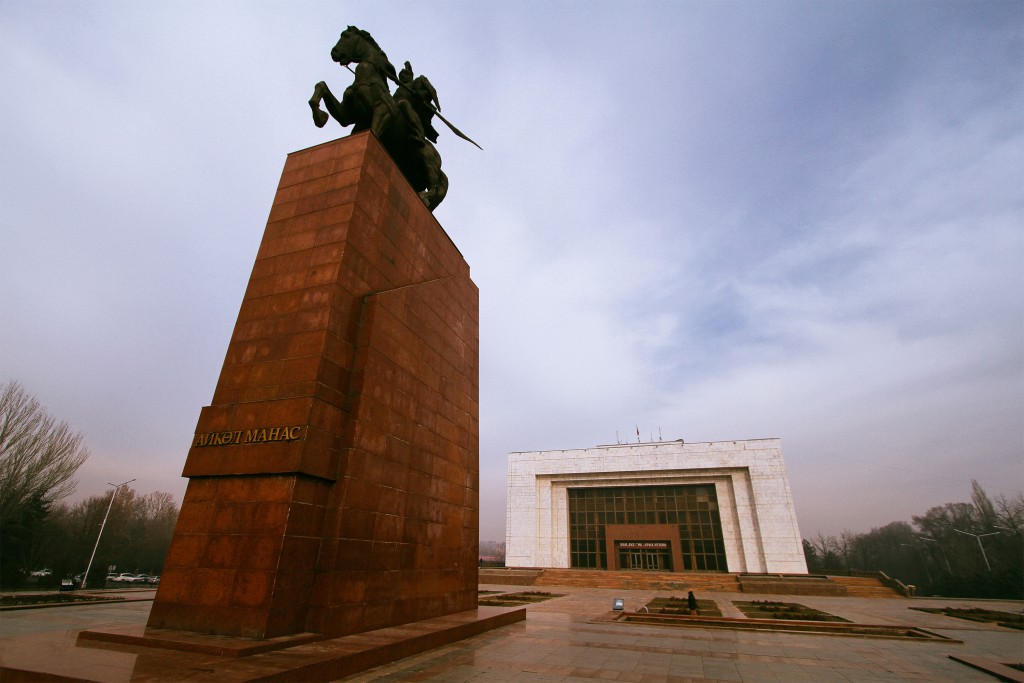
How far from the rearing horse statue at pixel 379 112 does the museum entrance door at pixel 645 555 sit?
128 ft

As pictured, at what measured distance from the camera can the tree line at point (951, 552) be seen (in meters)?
35.0

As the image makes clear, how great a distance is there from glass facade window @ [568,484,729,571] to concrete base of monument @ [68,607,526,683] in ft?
130

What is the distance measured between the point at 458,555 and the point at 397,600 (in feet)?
9.64

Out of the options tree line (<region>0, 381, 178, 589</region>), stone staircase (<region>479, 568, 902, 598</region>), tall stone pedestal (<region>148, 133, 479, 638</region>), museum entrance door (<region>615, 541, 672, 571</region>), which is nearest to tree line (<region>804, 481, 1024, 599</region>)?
stone staircase (<region>479, 568, 902, 598</region>)

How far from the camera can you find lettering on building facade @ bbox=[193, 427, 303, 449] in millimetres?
7734

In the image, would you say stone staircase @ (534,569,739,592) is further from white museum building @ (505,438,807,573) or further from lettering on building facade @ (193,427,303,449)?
lettering on building facade @ (193,427,303,449)

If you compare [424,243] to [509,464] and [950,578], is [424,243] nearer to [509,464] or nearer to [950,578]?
[509,464]

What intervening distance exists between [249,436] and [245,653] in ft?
10.7

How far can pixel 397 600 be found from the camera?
365 inches

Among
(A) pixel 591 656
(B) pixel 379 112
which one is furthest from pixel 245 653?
(B) pixel 379 112

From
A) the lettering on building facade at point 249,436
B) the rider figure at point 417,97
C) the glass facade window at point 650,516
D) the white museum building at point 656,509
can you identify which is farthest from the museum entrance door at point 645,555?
the lettering on building facade at point 249,436

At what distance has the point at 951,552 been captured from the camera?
201 ft

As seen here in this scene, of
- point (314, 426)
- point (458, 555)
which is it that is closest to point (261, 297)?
point (314, 426)

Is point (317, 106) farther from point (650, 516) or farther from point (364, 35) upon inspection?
point (650, 516)
